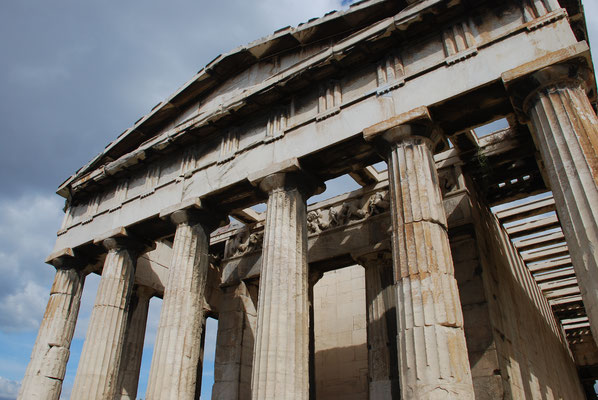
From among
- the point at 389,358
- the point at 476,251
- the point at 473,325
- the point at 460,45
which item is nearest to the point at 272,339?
the point at 389,358

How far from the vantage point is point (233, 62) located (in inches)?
557

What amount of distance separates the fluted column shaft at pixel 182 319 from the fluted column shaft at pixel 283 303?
2.43 meters

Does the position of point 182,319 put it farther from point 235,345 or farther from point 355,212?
point 355,212

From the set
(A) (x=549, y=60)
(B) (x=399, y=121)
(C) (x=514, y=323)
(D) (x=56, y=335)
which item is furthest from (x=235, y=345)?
(A) (x=549, y=60)

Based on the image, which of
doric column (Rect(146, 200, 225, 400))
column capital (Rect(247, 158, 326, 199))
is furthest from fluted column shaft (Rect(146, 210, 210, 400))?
column capital (Rect(247, 158, 326, 199))

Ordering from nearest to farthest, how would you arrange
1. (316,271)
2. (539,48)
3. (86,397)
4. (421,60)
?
1. (539,48)
2. (421,60)
3. (86,397)
4. (316,271)

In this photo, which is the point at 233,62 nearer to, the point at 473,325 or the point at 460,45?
the point at 460,45

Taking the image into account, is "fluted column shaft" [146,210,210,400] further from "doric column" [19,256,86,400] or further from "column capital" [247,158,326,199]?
"doric column" [19,256,86,400]

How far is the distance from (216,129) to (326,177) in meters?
3.72

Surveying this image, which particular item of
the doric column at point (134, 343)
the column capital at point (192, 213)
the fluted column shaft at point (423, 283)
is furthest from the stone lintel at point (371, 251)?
the doric column at point (134, 343)

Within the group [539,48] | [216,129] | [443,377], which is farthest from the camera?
[216,129]

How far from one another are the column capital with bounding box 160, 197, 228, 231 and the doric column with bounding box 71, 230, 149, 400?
85.4 inches

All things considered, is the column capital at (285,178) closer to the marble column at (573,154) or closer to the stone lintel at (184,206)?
the stone lintel at (184,206)

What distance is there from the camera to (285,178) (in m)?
11.6
